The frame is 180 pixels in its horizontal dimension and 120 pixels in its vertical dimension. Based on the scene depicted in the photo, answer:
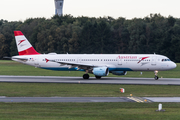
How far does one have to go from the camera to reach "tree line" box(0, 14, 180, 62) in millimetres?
128375

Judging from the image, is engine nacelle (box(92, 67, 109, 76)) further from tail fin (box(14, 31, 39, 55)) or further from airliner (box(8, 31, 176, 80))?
tail fin (box(14, 31, 39, 55))

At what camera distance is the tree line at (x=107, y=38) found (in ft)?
421

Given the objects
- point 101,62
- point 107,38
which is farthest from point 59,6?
point 101,62

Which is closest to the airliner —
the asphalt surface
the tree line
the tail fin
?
the tail fin

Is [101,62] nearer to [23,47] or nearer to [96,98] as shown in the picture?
[23,47]

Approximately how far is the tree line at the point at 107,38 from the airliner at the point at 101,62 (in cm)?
7147

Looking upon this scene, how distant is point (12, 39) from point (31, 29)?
12.3 metres

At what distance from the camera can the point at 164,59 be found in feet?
169

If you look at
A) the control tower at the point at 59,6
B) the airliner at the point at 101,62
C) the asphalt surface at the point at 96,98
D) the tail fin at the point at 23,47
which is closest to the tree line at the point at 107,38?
the control tower at the point at 59,6

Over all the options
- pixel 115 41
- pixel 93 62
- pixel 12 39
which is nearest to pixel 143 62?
pixel 93 62

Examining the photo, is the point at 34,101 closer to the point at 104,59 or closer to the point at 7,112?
the point at 7,112

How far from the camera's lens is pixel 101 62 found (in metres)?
53.7

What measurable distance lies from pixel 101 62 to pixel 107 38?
8678 cm

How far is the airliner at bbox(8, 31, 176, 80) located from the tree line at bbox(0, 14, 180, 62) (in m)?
71.5
